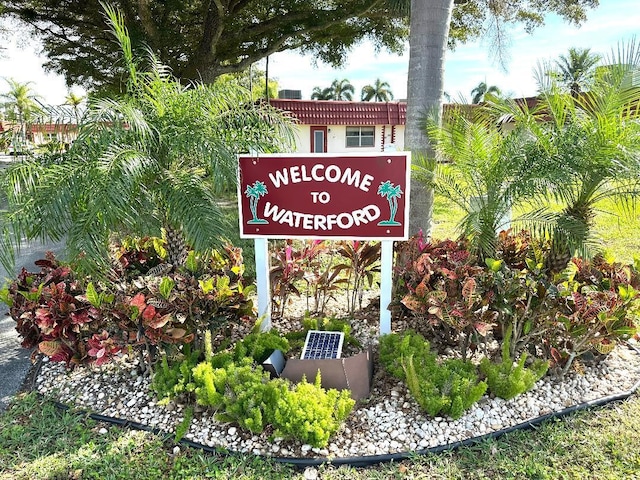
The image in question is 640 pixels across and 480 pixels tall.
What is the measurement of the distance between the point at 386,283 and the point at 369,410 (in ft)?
3.42

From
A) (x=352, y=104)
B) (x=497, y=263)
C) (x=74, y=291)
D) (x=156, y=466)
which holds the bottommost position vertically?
(x=156, y=466)

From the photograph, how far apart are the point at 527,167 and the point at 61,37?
1189 cm

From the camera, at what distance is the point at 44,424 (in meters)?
2.75

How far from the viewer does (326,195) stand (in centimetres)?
337

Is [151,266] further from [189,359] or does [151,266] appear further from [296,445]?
[296,445]

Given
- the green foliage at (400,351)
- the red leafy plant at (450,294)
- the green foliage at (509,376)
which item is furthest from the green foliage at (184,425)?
the green foliage at (509,376)

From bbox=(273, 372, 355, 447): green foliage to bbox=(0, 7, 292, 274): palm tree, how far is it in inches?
50.5

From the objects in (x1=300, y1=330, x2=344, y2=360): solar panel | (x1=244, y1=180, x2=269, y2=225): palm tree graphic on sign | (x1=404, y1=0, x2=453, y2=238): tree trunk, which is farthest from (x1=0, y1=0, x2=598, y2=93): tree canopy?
(x1=300, y1=330, x2=344, y2=360): solar panel

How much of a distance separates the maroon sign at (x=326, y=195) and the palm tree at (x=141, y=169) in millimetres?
247

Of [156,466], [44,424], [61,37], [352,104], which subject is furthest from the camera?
[352,104]

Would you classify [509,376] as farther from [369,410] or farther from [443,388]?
[369,410]

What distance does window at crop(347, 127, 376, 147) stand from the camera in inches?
731

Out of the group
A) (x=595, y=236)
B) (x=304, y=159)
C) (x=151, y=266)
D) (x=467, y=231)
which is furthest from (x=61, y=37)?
(x=595, y=236)

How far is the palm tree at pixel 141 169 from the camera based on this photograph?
283cm
